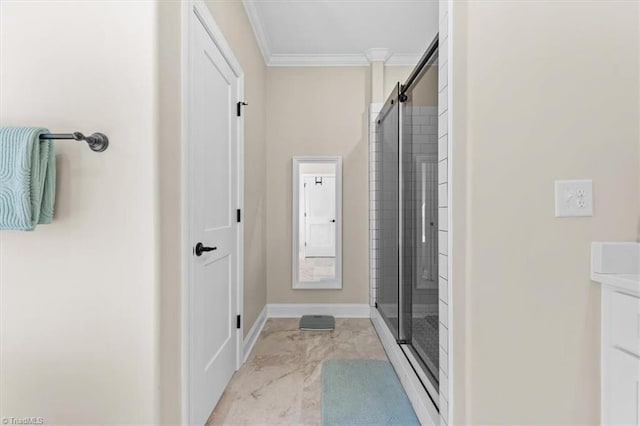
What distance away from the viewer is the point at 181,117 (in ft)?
4.45

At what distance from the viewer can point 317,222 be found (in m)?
3.54

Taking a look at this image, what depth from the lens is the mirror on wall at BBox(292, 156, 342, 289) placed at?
3.53 m

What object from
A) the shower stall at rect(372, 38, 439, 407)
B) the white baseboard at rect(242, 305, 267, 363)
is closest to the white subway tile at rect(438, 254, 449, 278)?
the shower stall at rect(372, 38, 439, 407)

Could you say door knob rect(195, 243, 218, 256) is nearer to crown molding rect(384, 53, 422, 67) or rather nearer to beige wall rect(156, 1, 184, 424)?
beige wall rect(156, 1, 184, 424)

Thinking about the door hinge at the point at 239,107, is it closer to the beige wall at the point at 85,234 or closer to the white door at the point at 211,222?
the white door at the point at 211,222

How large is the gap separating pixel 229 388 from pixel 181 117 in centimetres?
163

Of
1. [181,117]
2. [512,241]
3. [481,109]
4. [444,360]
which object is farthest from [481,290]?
[181,117]

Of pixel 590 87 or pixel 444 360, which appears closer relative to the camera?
pixel 590 87

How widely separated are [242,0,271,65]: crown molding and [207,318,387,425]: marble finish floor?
2679 mm

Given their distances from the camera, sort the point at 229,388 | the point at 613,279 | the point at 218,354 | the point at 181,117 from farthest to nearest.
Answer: the point at 229,388, the point at 218,354, the point at 181,117, the point at 613,279

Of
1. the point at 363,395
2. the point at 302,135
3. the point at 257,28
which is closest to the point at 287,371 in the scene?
the point at 363,395

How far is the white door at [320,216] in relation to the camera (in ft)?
11.6

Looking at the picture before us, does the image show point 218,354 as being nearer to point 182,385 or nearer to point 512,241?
point 182,385

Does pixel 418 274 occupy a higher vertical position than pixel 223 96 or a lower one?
lower
